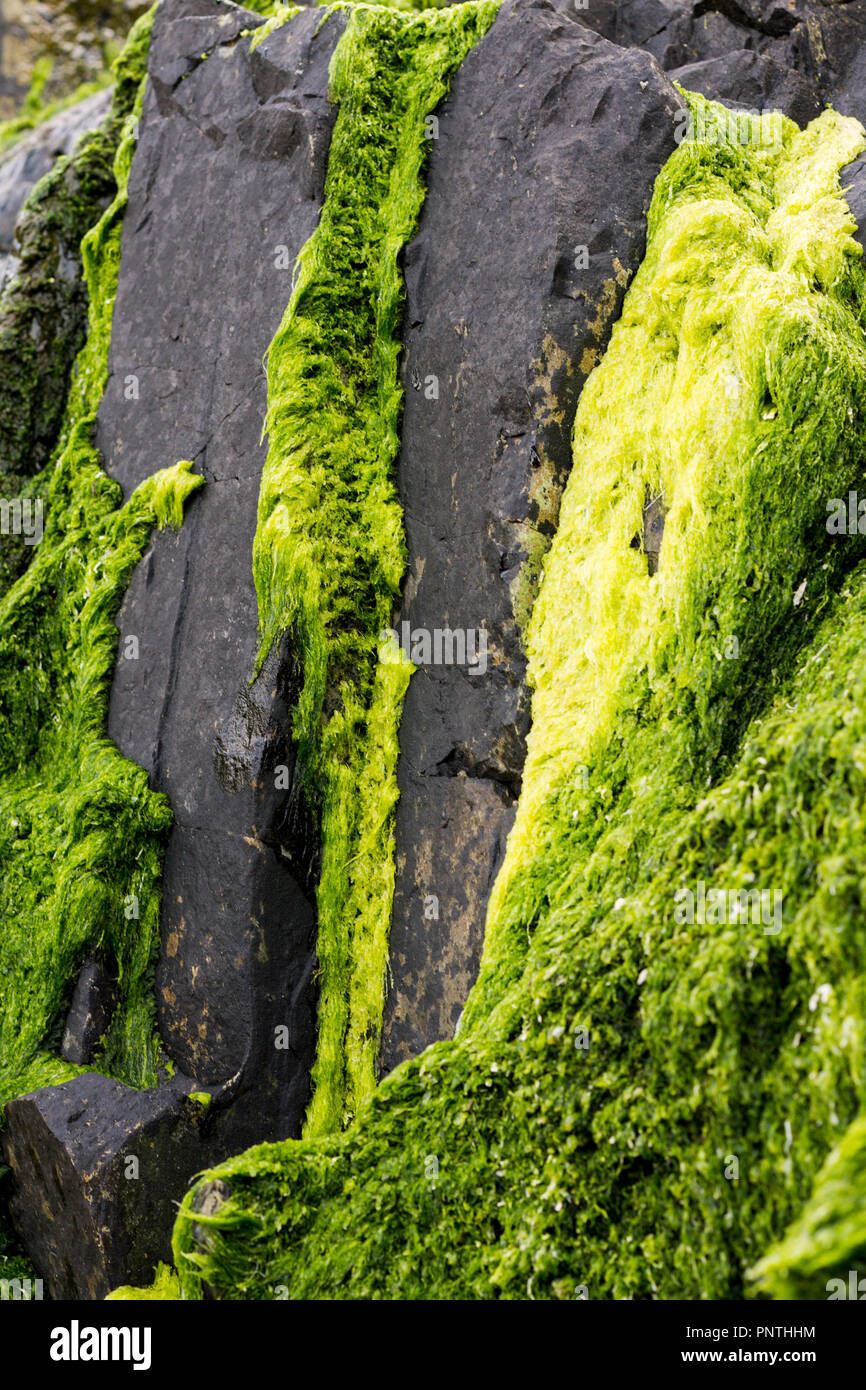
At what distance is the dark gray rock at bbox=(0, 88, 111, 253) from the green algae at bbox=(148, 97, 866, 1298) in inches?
240

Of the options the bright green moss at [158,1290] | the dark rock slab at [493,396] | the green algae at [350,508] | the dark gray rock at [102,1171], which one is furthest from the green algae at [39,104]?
the bright green moss at [158,1290]

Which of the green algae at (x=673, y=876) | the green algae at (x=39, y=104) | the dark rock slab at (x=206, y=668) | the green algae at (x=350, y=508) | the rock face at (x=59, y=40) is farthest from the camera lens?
the rock face at (x=59, y=40)

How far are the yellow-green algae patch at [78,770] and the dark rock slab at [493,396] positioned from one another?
130 centimetres

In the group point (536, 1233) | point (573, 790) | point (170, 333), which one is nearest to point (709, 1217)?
point (536, 1233)

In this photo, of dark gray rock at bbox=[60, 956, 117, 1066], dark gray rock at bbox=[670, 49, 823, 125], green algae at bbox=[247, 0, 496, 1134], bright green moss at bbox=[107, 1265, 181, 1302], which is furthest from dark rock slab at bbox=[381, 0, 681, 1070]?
dark gray rock at bbox=[60, 956, 117, 1066]

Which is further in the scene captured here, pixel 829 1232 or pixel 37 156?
pixel 37 156

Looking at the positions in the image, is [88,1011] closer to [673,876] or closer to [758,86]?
[673,876]

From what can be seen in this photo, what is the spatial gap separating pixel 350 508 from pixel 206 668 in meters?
1.02

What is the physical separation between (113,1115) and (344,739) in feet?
6.24

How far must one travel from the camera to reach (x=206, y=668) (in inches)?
191

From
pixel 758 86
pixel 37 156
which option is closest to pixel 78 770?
pixel 758 86

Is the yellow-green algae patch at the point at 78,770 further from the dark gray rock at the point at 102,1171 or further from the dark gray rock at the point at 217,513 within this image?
the dark gray rock at the point at 102,1171

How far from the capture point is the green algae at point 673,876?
8.12 ft

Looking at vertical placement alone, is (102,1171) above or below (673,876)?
below
